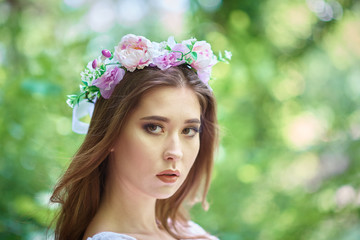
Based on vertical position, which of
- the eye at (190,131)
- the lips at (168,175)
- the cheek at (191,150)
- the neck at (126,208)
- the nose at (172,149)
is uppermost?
the eye at (190,131)

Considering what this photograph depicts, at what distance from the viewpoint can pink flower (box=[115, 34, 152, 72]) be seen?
1.38 m

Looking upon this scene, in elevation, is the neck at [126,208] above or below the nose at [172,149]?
below

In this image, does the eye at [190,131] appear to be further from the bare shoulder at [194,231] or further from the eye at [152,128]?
the bare shoulder at [194,231]

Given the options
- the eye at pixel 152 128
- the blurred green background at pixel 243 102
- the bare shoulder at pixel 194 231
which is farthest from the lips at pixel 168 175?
the blurred green background at pixel 243 102

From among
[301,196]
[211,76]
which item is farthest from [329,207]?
[211,76]

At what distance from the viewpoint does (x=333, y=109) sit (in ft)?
10.3

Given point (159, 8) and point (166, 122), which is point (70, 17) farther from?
point (166, 122)

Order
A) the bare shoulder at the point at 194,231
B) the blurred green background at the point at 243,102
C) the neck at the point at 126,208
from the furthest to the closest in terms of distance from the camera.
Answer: the blurred green background at the point at 243,102
the bare shoulder at the point at 194,231
the neck at the point at 126,208

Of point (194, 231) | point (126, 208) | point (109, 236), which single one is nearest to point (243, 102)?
point (194, 231)

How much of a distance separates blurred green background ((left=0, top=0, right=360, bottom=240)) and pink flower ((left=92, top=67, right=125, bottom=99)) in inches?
36.1

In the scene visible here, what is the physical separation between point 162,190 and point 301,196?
5.13 feet

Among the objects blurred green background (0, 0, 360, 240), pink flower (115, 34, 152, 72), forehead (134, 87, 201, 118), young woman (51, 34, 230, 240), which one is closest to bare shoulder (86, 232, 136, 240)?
young woman (51, 34, 230, 240)

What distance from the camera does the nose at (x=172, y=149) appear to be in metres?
1.34

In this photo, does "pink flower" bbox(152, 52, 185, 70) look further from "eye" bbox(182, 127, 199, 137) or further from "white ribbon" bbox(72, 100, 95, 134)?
"white ribbon" bbox(72, 100, 95, 134)
